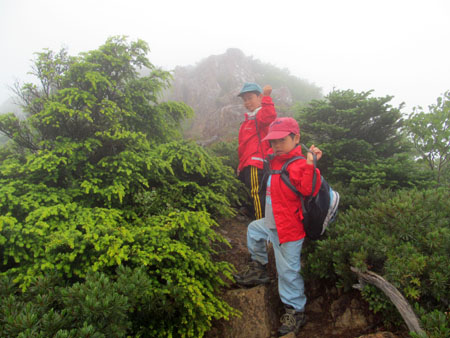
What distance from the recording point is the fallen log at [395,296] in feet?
6.41

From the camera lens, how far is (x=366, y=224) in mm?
3158

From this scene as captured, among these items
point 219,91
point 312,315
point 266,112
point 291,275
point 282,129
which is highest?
point 219,91

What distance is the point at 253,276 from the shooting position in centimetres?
349

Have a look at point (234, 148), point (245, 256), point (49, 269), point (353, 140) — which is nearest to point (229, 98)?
point (234, 148)

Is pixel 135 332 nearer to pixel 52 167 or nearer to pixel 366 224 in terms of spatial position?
pixel 52 167

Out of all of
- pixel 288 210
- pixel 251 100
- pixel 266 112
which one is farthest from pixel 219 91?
pixel 288 210

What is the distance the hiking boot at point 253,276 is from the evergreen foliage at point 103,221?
0.35 meters

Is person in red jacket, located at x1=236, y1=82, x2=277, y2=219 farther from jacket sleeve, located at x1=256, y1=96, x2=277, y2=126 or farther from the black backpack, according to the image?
the black backpack

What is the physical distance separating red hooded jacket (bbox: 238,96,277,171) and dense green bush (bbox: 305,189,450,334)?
1.71m

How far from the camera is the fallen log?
1953 millimetres

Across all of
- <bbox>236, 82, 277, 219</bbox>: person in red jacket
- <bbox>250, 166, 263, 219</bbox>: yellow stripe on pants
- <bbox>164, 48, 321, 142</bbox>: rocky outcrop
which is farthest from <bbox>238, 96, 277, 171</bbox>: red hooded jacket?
<bbox>164, 48, 321, 142</bbox>: rocky outcrop

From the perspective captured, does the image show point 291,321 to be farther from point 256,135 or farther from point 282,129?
point 256,135

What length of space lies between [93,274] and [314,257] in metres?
2.64

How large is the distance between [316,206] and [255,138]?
2071 mm
